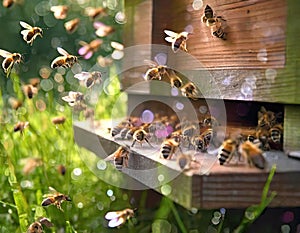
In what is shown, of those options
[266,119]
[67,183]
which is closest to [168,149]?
[266,119]

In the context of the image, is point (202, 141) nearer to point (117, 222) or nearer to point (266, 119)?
point (266, 119)

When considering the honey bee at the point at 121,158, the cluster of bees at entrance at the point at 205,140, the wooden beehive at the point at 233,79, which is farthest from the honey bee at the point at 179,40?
the honey bee at the point at 121,158

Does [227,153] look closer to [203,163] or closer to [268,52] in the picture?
[203,163]

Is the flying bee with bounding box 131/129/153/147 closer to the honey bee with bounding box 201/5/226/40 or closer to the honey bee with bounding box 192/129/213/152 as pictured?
the honey bee with bounding box 192/129/213/152

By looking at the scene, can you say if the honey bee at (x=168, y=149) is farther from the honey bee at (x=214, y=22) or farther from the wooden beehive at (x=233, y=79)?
the honey bee at (x=214, y=22)

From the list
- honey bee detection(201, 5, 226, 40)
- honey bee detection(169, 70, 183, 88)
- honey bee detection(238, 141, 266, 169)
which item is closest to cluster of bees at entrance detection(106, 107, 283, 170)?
honey bee detection(238, 141, 266, 169)
